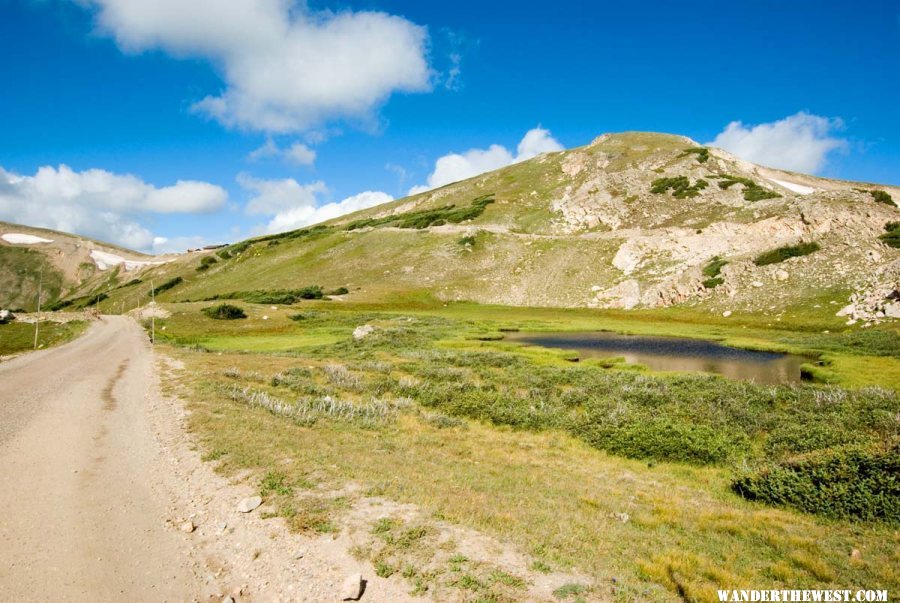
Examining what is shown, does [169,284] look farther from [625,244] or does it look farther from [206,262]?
[625,244]

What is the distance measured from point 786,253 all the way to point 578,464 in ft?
294

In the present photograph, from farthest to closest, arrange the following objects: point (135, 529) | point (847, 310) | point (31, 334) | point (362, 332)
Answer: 1. point (847, 310)
2. point (362, 332)
3. point (31, 334)
4. point (135, 529)

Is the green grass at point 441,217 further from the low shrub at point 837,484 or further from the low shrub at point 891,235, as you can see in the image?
the low shrub at point 837,484

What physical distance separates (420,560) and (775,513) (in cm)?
1238

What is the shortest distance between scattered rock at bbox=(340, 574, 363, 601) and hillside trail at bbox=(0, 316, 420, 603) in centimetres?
19

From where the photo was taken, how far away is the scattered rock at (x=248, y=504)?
1235 centimetres

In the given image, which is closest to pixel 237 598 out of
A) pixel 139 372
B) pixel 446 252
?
pixel 139 372

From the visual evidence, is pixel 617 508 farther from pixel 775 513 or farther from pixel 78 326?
pixel 78 326

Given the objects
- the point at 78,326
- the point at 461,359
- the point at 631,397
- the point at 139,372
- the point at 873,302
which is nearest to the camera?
the point at 631,397

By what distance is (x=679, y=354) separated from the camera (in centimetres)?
5238

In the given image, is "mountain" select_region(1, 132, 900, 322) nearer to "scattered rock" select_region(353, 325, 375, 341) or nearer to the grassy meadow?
the grassy meadow

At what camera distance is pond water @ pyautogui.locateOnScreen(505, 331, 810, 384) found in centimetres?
4281

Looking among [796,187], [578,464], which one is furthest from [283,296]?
[796,187]

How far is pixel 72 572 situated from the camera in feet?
31.2
